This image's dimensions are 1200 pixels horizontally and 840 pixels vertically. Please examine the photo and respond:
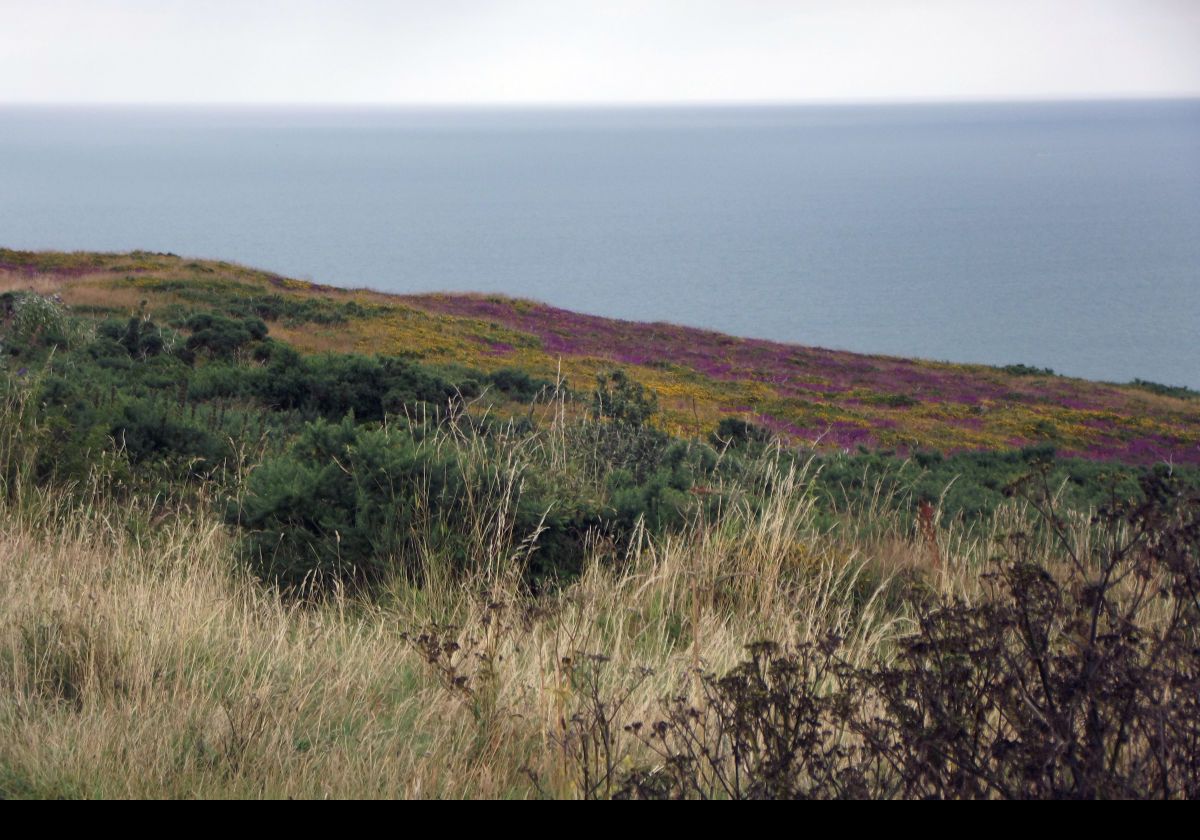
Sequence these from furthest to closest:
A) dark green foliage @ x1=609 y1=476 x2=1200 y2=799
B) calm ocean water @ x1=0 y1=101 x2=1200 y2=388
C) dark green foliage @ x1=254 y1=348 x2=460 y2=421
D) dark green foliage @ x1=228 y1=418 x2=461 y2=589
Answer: calm ocean water @ x1=0 y1=101 x2=1200 y2=388 → dark green foliage @ x1=254 y1=348 x2=460 y2=421 → dark green foliage @ x1=228 y1=418 x2=461 y2=589 → dark green foliage @ x1=609 y1=476 x2=1200 y2=799

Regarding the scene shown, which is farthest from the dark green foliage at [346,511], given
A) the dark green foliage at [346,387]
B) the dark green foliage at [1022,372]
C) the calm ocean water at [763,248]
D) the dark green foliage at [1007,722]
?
the calm ocean water at [763,248]

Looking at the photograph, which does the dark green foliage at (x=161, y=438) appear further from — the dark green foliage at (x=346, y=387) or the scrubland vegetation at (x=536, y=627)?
the dark green foliage at (x=346, y=387)

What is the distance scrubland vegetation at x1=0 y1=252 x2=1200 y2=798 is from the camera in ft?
7.54

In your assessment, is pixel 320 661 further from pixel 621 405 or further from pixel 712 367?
Answer: pixel 712 367

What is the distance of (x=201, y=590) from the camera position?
3.95m

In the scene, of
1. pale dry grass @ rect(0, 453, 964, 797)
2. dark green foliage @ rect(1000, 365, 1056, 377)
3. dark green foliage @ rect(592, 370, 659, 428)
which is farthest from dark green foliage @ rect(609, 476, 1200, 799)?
dark green foliage @ rect(1000, 365, 1056, 377)

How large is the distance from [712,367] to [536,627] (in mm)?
29633

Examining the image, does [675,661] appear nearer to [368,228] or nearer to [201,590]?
[201,590]

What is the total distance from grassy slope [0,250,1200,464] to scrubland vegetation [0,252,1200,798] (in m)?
13.3

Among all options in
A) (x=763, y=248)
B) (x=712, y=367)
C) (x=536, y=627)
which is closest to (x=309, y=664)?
(x=536, y=627)

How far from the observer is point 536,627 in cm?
341

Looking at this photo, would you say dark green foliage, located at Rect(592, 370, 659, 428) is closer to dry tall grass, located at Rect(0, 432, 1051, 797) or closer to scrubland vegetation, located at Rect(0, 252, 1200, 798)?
scrubland vegetation, located at Rect(0, 252, 1200, 798)
